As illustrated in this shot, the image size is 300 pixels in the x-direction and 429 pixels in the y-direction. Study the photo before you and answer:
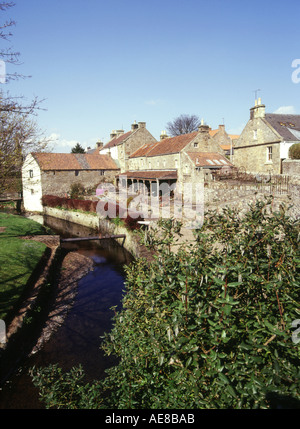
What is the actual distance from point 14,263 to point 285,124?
91.8 feet

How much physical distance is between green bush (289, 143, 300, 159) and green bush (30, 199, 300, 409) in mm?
22975

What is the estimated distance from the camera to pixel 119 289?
1523 cm

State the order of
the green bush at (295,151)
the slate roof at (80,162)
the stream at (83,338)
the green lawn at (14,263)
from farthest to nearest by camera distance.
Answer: the slate roof at (80,162)
the green bush at (295,151)
the green lawn at (14,263)
the stream at (83,338)

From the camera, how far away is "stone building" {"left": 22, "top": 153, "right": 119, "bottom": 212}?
1674 inches

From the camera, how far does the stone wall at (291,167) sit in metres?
23.1

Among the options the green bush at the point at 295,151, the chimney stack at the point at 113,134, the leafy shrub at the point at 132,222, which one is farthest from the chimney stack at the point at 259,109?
the chimney stack at the point at 113,134

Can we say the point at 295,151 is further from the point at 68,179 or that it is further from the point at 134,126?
the point at 68,179

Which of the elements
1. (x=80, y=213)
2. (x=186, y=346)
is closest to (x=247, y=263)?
(x=186, y=346)

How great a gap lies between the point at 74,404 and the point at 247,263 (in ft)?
11.5

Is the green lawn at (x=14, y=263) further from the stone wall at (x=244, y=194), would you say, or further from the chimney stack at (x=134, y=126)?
the chimney stack at (x=134, y=126)

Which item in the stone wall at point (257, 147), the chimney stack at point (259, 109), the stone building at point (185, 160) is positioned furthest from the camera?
the stone building at point (185, 160)

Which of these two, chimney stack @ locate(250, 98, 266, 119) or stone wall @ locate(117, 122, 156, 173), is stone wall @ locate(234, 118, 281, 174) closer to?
chimney stack @ locate(250, 98, 266, 119)

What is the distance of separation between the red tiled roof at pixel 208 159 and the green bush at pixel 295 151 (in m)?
7.18

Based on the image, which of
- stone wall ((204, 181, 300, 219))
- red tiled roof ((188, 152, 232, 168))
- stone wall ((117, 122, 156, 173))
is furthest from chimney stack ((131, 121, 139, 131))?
stone wall ((204, 181, 300, 219))
